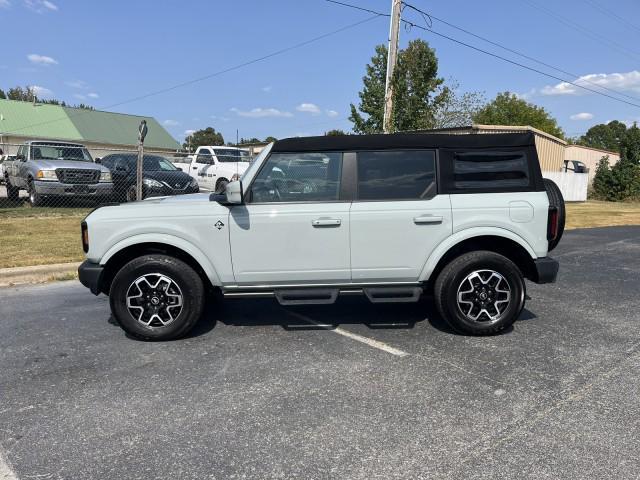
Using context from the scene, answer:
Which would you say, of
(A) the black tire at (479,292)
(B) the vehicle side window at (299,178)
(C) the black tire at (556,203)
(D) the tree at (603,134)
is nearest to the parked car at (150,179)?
(B) the vehicle side window at (299,178)

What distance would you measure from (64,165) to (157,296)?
10378mm

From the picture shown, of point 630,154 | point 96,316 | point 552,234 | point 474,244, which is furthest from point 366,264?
point 630,154

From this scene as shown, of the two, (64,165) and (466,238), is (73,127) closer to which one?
(64,165)

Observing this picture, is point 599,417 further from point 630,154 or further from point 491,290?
point 630,154

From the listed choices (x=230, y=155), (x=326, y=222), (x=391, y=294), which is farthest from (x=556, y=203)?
(x=230, y=155)

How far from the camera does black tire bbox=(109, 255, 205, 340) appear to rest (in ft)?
14.6

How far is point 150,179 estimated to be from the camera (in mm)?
13078

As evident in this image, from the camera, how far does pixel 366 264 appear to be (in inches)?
180

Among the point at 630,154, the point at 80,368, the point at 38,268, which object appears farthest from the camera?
the point at 630,154

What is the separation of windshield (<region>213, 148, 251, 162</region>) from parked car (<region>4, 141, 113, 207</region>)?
523 centimetres

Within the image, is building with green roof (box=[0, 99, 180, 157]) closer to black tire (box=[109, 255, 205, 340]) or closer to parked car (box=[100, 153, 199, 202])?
parked car (box=[100, 153, 199, 202])

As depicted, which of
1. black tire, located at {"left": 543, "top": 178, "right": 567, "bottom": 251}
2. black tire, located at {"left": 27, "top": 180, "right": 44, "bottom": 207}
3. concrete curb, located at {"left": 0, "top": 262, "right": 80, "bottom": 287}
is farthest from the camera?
black tire, located at {"left": 27, "top": 180, "right": 44, "bottom": 207}

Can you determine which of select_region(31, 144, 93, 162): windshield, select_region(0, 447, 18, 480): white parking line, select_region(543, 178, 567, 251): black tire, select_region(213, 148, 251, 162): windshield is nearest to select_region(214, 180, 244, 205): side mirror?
select_region(0, 447, 18, 480): white parking line

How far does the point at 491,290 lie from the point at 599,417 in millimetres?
1585
